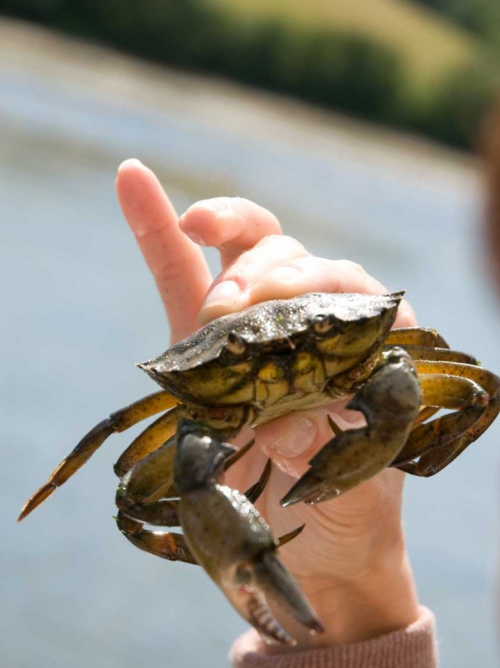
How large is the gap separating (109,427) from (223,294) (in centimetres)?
38

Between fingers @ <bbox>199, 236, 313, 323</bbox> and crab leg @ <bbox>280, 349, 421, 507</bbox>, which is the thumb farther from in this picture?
crab leg @ <bbox>280, 349, 421, 507</bbox>

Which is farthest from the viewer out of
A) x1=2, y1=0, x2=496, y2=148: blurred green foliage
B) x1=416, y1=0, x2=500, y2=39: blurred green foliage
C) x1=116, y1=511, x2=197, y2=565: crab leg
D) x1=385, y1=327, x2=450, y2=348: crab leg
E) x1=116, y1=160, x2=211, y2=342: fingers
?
x1=416, y1=0, x2=500, y2=39: blurred green foliage

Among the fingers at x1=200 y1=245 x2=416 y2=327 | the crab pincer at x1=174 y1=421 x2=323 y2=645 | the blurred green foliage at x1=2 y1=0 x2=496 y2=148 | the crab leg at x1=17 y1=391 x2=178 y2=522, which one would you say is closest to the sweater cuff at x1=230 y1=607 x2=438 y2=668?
the crab leg at x1=17 y1=391 x2=178 y2=522

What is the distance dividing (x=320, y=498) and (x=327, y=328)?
0.40m

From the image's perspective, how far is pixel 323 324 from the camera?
2.27 meters

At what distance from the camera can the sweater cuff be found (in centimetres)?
279

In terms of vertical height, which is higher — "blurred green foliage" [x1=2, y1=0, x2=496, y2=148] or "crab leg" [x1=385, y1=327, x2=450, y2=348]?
"crab leg" [x1=385, y1=327, x2=450, y2=348]

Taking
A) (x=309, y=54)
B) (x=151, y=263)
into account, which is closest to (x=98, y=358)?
(x=151, y=263)

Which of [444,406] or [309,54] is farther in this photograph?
[309,54]

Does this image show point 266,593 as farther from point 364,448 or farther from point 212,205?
point 212,205

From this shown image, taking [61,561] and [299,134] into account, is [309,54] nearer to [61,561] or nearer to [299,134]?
[299,134]

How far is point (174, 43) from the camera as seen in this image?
2895cm

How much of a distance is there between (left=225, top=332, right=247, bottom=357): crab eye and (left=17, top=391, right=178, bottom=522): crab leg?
0.30m

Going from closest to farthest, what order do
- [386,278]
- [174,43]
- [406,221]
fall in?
[386,278] < [406,221] < [174,43]
